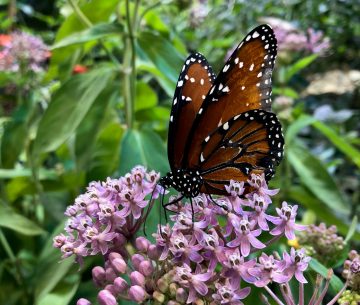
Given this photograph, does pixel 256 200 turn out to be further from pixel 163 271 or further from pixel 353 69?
pixel 353 69

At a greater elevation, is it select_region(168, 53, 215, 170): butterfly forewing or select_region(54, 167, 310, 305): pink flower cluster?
select_region(168, 53, 215, 170): butterfly forewing

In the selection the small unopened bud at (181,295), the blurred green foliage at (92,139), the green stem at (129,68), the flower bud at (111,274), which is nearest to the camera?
the small unopened bud at (181,295)

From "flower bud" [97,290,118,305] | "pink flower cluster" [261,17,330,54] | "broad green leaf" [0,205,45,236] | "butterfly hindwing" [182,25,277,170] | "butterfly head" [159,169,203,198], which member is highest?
"pink flower cluster" [261,17,330,54]

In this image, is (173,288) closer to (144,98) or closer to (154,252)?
(154,252)

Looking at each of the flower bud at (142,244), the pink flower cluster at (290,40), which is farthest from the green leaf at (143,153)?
the pink flower cluster at (290,40)

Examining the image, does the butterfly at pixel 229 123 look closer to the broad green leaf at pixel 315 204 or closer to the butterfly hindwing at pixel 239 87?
the butterfly hindwing at pixel 239 87

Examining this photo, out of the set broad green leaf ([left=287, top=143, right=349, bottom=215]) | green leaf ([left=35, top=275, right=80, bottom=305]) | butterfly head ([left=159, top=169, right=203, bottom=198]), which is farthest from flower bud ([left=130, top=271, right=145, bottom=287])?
broad green leaf ([left=287, top=143, right=349, bottom=215])

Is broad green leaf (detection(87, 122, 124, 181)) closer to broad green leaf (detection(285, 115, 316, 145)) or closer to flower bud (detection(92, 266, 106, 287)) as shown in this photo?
broad green leaf (detection(285, 115, 316, 145))
